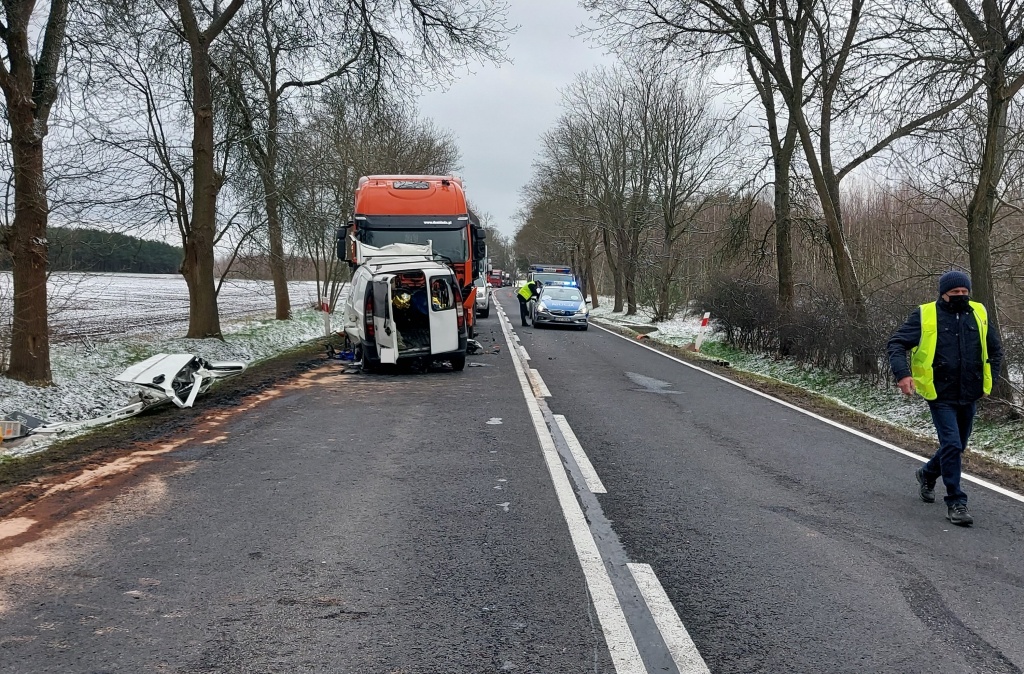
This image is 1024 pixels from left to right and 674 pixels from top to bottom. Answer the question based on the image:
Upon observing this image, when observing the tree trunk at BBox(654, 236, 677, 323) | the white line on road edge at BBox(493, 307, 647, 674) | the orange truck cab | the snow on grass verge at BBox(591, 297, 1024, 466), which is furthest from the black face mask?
the tree trunk at BBox(654, 236, 677, 323)

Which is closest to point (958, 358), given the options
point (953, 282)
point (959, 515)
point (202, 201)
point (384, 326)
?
point (953, 282)

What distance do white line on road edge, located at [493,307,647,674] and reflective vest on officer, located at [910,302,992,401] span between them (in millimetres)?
2832

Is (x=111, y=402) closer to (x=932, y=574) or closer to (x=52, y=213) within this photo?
(x=52, y=213)

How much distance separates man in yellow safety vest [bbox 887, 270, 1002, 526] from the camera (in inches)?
225

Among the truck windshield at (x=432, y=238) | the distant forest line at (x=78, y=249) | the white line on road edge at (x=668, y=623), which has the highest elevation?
the truck windshield at (x=432, y=238)

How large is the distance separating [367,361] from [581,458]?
769cm

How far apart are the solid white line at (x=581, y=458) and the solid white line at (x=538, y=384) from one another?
7.11 ft

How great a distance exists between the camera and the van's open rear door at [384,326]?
13398 mm

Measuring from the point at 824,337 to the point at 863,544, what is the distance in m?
12.0

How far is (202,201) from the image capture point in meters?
16.3

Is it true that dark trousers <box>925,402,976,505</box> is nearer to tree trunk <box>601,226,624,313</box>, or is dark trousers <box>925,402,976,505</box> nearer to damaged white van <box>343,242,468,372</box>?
damaged white van <box>343,242,468,372</box>

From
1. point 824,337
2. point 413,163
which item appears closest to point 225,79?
point 824,337

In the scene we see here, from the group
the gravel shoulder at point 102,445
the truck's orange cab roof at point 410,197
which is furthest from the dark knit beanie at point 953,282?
the truck's orange cab roof at point 410,197

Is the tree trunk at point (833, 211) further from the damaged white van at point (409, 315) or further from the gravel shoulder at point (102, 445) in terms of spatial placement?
the gravel shoulder at point (102, 445)
